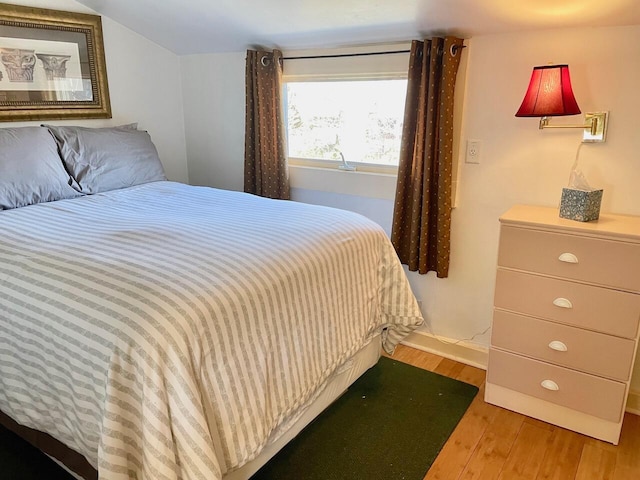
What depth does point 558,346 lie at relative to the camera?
1.98 metres

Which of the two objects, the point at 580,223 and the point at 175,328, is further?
the point at 580,223

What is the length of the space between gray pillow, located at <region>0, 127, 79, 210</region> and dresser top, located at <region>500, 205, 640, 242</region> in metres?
2.21

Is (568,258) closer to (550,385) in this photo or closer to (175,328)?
(550,385)

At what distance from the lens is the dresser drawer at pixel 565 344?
186 centimetres

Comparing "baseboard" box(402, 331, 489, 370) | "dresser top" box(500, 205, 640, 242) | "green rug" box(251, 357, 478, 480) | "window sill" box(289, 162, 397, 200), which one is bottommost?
"green rug" box(251, 357, 478, 480)

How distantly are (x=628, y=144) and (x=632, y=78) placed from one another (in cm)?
27

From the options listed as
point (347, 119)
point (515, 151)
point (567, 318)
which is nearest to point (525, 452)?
point (567, 318)

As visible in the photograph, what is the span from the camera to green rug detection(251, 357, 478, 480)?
5.93ft

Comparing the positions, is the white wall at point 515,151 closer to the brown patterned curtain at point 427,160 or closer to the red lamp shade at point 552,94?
the brown patterned curtain at point 427,160

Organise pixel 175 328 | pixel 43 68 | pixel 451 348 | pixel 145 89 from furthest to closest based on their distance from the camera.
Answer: pixel 145 89
pixel 43 68
pixel 451 348
pixel 175 328

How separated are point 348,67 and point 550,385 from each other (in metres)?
1.91

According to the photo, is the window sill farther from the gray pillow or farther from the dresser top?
the gray pillow

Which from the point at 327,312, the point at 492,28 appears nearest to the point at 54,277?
the point at 327,312

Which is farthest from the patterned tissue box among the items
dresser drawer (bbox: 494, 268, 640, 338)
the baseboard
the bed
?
the baseboard
